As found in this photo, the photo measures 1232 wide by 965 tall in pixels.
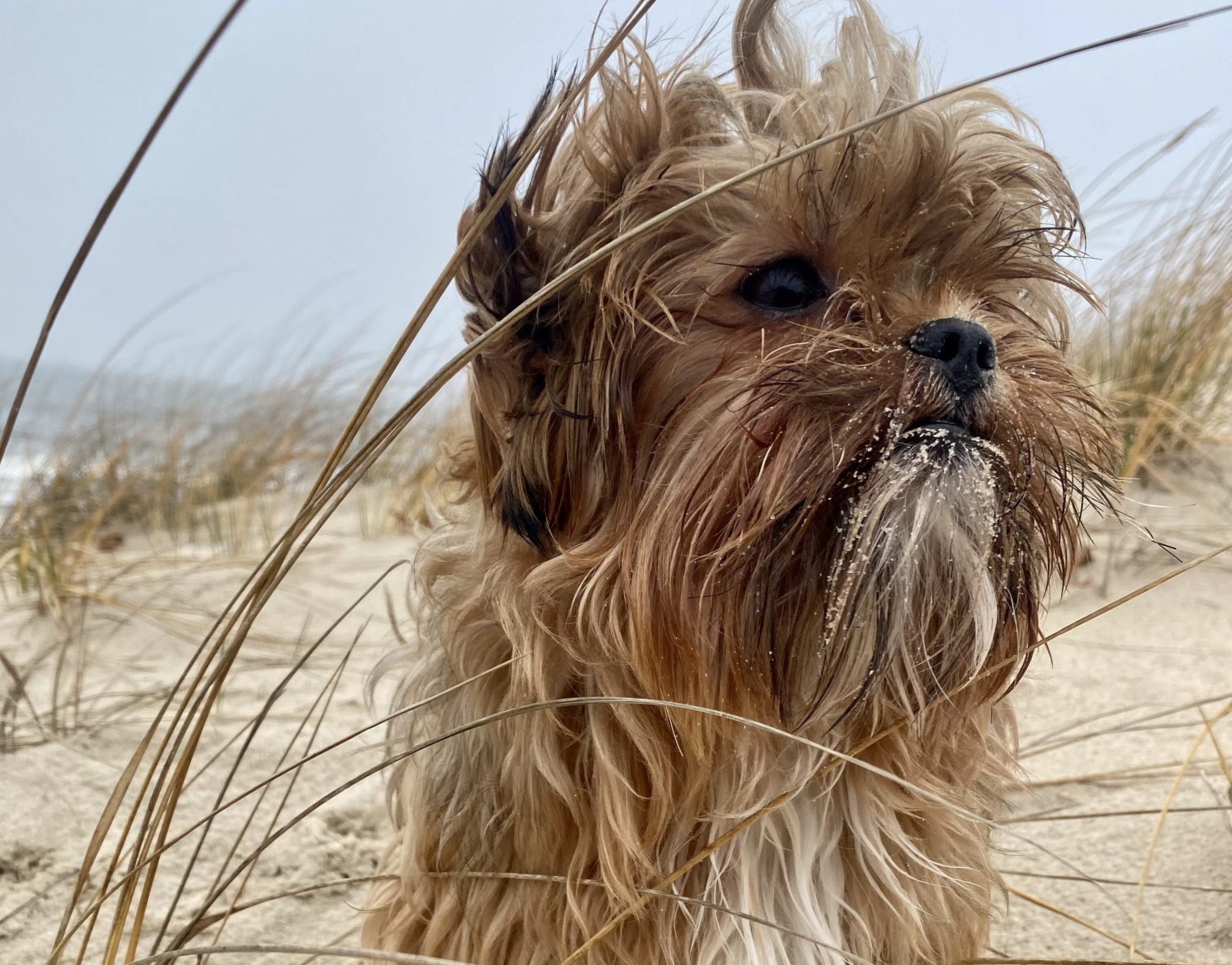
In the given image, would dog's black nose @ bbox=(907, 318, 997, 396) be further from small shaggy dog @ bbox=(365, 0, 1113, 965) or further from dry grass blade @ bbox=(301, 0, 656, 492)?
dry grass blade @ bbox=(301, 0, 656, 492)

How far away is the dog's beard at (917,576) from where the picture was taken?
102cm

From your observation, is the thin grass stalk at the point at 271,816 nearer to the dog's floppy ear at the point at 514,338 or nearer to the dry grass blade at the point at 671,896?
the dry grass blade at the point at 671,896

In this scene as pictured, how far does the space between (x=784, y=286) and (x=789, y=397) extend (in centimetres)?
22

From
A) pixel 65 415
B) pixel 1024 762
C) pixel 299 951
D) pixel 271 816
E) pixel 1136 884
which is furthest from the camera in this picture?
pixel 65 415

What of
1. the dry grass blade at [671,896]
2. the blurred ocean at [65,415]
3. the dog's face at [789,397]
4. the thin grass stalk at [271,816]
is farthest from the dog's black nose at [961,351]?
the blurred ocean at [65,415]

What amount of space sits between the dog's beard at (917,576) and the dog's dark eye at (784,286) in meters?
0.27

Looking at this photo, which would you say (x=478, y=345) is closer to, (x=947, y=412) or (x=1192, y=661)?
(x=947, y=412)

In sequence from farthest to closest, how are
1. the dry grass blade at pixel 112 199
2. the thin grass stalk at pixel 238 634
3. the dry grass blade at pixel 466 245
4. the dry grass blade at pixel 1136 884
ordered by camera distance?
the dry grass blade at pixel 1136 884, the thin grass stalk at pixel 238 634, the dry grass blade at pixel 466 245, the dry grass blade at pixel 112 199

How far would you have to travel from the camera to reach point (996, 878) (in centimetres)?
135

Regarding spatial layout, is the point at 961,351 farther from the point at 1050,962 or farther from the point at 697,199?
the point at 1050,962

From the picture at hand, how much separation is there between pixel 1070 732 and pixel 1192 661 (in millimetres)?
529

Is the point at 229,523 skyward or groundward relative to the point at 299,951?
skyward

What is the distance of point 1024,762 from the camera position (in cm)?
226

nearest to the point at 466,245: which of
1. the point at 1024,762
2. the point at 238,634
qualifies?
the point at 238,634
